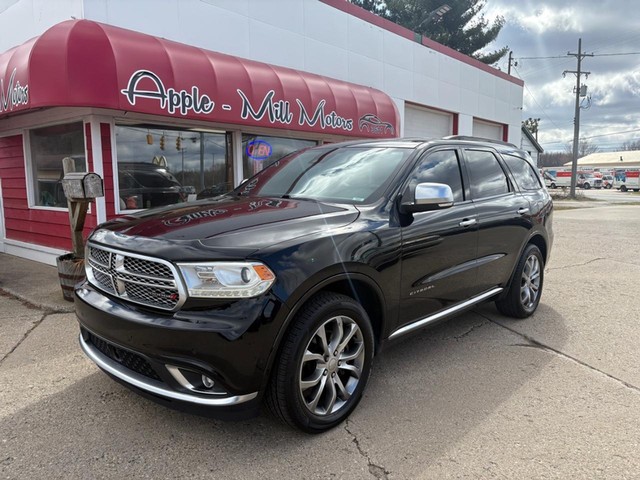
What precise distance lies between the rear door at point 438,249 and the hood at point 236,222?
1.91 ft

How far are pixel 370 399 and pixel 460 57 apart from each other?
16058mm

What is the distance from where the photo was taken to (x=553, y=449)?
272cm

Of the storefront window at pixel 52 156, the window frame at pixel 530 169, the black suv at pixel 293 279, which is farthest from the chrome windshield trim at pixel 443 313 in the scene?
the storefront window at pixel 52 156

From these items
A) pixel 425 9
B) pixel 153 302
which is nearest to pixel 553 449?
pixel 153 302

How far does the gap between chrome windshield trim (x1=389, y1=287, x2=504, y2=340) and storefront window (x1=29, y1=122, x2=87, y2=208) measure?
19.8 feet

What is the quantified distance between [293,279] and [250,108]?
5920mm

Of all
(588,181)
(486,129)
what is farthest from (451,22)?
(588,181)

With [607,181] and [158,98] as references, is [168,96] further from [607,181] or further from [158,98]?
[607,181]

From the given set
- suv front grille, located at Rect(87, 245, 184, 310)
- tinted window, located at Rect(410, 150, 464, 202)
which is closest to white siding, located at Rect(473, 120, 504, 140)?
tinted window, located at Rect(410, 150, 464, 202)

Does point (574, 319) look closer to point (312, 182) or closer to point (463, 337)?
point (463, 337)

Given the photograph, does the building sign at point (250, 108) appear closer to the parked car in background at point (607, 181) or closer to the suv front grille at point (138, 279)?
→ the suv front grille at point (138, 279)

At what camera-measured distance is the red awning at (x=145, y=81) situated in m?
5.98

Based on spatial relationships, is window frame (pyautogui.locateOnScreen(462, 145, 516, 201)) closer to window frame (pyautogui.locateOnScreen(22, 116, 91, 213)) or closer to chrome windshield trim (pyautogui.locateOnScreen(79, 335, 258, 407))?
chrome windshield trim (pyautogui.locateOnScreen(79, 335, 258, 407))

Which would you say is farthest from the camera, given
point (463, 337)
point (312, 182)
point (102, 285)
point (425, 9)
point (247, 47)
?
Result: point (425, 9)
